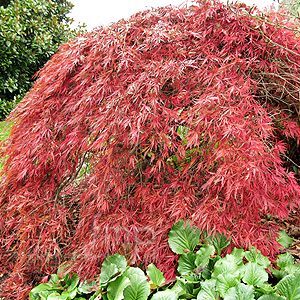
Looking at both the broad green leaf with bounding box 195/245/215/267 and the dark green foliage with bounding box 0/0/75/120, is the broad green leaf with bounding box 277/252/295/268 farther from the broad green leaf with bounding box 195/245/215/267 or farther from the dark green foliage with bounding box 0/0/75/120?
the dark green foliage with bounding box 0/0/75/120

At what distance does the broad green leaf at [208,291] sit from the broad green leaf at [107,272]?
1.64ft

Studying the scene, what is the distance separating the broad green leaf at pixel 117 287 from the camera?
5.42ft

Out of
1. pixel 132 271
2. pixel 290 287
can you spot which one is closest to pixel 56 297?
pixel 132 271

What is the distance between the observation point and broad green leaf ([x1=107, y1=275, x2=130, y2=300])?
1653 mm

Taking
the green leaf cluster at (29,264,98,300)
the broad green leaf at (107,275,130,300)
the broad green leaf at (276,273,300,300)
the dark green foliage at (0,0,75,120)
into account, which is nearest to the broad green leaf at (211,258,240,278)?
the broad green leaf at (276,273,300,300)

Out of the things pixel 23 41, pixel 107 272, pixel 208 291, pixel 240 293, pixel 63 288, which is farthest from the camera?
pixel 23 41

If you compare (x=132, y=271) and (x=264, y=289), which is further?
(x=132, y=271)

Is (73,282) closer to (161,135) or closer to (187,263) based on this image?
(187,263)

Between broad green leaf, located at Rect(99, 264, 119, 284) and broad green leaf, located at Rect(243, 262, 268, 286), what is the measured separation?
75cm

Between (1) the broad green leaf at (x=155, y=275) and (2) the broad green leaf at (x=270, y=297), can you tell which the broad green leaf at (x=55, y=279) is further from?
(2) the broad green leaf at (x=270, y=297)

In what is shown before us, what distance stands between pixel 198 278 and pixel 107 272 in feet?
1.83

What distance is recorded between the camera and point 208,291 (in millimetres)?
1599

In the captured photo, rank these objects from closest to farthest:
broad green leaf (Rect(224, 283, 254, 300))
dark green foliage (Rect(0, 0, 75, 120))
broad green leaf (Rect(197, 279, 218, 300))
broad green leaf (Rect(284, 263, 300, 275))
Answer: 1. broad green leaf (Rect(224, 283, 254, 300))
2. broad green leaf (Rect(197, 279, 218, 300))
3. broad green leaf (Rect(284, 263, 300, 275))
4. dark green foliage (Rect(0, 0, 75, 120))

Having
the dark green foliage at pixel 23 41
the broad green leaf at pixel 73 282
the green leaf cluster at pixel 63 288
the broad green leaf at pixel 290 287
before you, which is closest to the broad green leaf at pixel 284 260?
the broad green leaf at pixel 290 287
